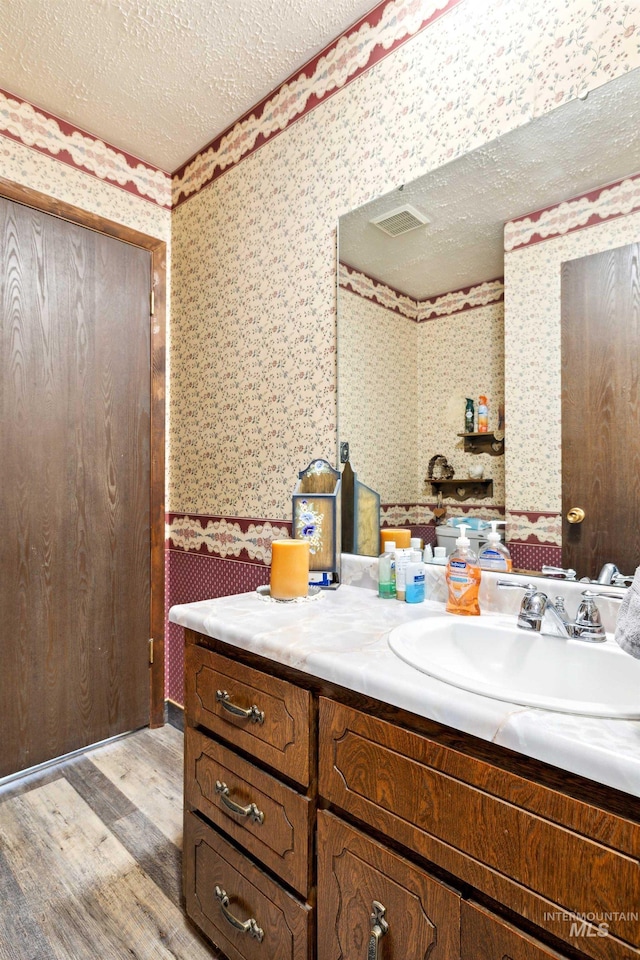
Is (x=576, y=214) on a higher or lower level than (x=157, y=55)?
lower

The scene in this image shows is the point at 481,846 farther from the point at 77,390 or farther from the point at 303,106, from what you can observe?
the point at 303,106

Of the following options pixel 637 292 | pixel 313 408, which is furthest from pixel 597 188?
pixel 313 408

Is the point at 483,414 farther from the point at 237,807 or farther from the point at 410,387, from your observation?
the point at 237,807

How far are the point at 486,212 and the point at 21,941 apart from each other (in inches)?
88.2

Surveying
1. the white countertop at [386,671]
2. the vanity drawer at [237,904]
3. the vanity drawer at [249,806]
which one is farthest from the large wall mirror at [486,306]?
the vanity drawer at [237,904]

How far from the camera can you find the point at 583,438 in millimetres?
1174

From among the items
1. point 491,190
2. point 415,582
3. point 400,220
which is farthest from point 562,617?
point 400,220

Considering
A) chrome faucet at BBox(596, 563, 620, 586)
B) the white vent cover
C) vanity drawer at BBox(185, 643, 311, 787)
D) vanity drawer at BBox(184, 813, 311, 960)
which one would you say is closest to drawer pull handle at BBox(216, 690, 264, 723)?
vanity drawer at BBox(185, 643, 311, 787)

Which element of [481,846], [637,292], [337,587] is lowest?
[481,846]

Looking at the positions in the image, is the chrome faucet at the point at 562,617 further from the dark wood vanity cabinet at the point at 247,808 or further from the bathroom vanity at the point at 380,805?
the dark wood vanity cabinet at the point at 247,808

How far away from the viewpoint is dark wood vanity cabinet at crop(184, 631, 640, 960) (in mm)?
611

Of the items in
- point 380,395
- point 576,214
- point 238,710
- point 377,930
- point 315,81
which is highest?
point 315,81

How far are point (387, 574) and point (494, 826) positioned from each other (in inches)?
30.7

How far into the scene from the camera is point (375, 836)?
2.78 feet
